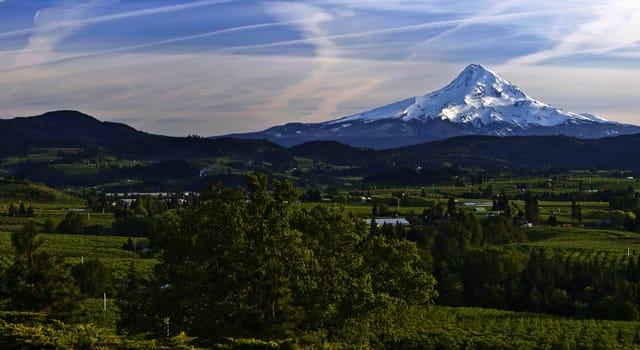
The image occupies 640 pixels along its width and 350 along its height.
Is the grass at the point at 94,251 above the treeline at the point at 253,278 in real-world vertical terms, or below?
below

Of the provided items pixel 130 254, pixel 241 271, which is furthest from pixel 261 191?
pixel 130 254

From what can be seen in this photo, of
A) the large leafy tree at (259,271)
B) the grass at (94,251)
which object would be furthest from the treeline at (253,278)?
the grass at (94,251)

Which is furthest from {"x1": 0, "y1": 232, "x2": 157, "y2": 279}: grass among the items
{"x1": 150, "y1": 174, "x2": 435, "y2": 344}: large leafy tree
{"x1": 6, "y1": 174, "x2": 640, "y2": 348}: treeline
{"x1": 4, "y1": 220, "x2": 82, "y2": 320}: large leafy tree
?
{"x1": 150, "y1": 174, "x2": 435, "y2": 344}: large leafy tree

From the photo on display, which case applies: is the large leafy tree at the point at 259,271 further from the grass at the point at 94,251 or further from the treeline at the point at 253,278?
the grass at the point at 94,251

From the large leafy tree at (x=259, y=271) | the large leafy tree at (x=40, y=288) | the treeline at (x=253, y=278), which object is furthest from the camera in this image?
the large leafy tree at (x=40, y=288)

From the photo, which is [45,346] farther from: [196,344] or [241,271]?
[241,271]

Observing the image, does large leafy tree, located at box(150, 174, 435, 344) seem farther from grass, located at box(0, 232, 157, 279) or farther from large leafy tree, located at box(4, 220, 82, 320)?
grass, located at box(0, 232, 157, 279)

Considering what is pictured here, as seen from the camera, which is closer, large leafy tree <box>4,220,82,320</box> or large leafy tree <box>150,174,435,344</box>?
large leafy tree <box>150,174,435,344</box>

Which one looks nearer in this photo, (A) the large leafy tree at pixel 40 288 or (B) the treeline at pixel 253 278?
(B) the treeline at pixel 253 278

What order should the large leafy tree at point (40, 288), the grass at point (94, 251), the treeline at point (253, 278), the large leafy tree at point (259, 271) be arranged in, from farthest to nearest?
the grass at point (94, 251)
the large leafy tree at point (40, 288)
the treeline at point (253, 278)
the large leafy tree at point (259, 271)

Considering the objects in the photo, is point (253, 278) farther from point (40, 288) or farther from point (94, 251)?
point (94, 251)

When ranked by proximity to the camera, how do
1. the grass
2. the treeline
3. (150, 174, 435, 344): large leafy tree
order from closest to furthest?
(150, 174, 435, 344): large leafy tree < the treeline < the grass

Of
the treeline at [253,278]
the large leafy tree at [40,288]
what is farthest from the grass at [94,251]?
the treeline at [253,278]

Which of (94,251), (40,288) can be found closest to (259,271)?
(40,288)
